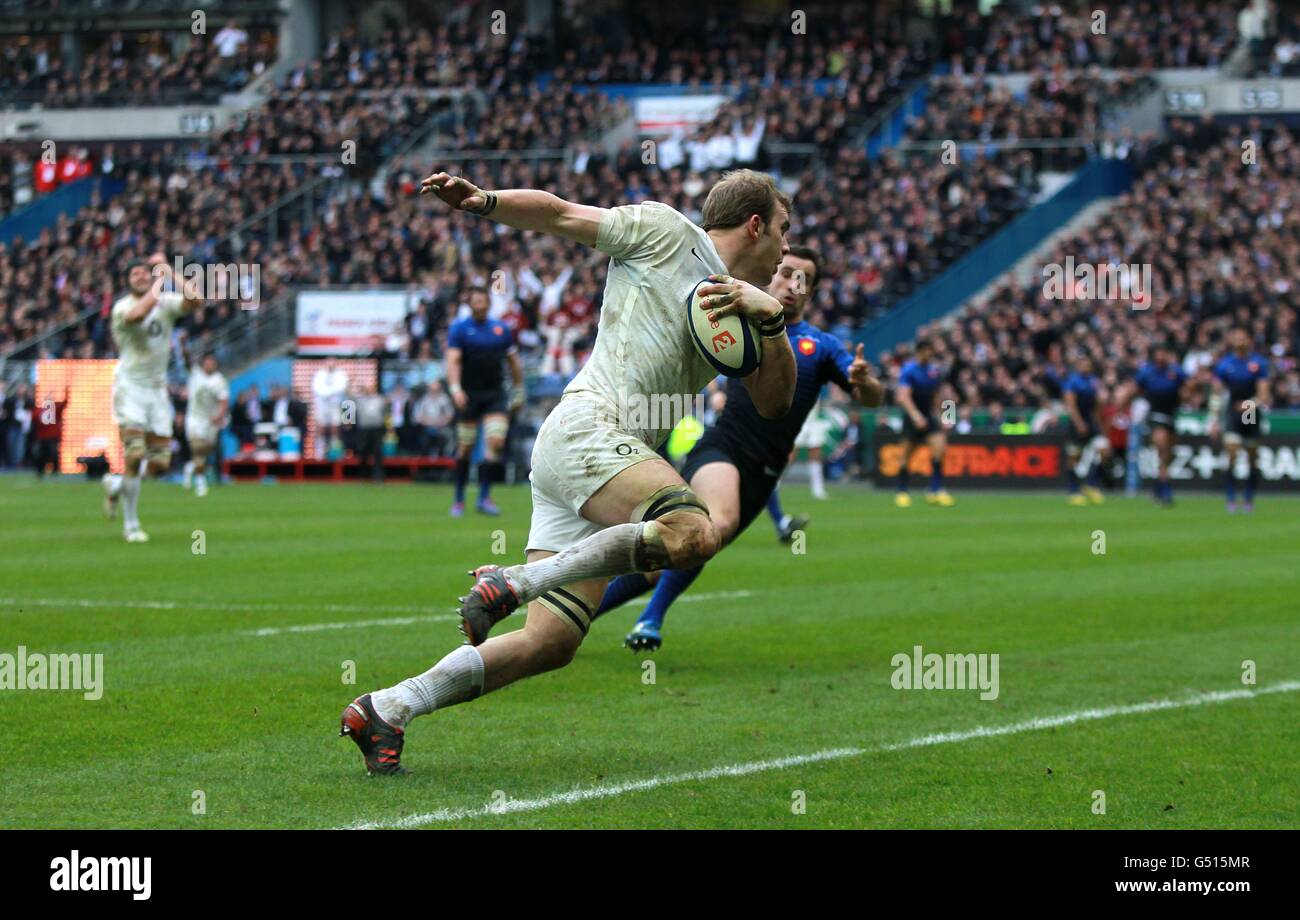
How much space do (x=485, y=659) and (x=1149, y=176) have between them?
3519 centimetres

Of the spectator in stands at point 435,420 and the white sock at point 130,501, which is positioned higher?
the white sock at point 130,501

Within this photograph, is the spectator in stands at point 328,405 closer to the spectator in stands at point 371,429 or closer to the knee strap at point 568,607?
the spectator in stands at point 371,429

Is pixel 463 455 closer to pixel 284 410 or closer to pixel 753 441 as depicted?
pixel 753 441

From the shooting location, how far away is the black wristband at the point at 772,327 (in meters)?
6.20

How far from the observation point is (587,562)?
19.8ft

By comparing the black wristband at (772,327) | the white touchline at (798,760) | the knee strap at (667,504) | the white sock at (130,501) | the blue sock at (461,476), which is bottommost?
the blue sock at (461,476)

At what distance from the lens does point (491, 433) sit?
2181cm

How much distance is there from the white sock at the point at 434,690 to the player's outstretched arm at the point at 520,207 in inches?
57.6

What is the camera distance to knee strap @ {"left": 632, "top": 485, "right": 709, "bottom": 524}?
6.11m

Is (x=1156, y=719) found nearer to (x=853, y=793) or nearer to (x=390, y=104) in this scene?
(x=853, y=793)

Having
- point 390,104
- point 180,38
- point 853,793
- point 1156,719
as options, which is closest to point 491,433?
point 1156,719

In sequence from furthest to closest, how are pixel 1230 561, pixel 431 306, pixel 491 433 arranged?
pixel 431 306 < pixel 491 433 < pixel 1230 561

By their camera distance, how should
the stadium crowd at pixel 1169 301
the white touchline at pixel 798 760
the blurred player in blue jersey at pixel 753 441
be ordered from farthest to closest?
1. the stadium crowd at pixel 1169 301
2. the blurred player in blue jersey at pixel 753 441
3. the white touchline at pixel 798 760

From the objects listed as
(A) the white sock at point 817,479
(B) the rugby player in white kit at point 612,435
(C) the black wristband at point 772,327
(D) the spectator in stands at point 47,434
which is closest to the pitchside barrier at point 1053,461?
(A) the white sock at point 817,479
